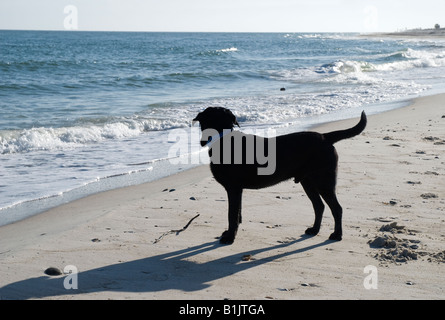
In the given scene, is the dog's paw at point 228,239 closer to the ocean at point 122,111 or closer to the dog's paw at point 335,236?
the dog's paw at point 335,236

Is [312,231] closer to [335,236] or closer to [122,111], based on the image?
[335,236]

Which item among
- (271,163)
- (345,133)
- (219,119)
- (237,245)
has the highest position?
(219,119)

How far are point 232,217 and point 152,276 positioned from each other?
108 centimetres

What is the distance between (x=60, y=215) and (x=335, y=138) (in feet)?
10.3

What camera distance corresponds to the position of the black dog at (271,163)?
497 cm

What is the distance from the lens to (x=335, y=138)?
16.6 feet

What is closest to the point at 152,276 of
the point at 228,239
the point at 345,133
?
the point at 228,239

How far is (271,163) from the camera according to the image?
499 centimetres

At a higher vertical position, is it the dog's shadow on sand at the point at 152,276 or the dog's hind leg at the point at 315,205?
the dog's hind leg at the point at 315,205

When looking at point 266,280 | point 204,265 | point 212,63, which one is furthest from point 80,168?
point 212,63

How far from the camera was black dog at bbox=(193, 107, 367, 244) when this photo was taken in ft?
16.3

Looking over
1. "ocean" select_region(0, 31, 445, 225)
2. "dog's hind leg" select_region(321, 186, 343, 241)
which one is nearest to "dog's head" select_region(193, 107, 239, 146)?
"dog's hind leg" select_region(321, 186, 343, 241)

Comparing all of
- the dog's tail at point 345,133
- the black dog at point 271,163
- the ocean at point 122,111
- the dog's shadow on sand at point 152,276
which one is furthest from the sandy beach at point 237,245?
the ocean at point 122,111
